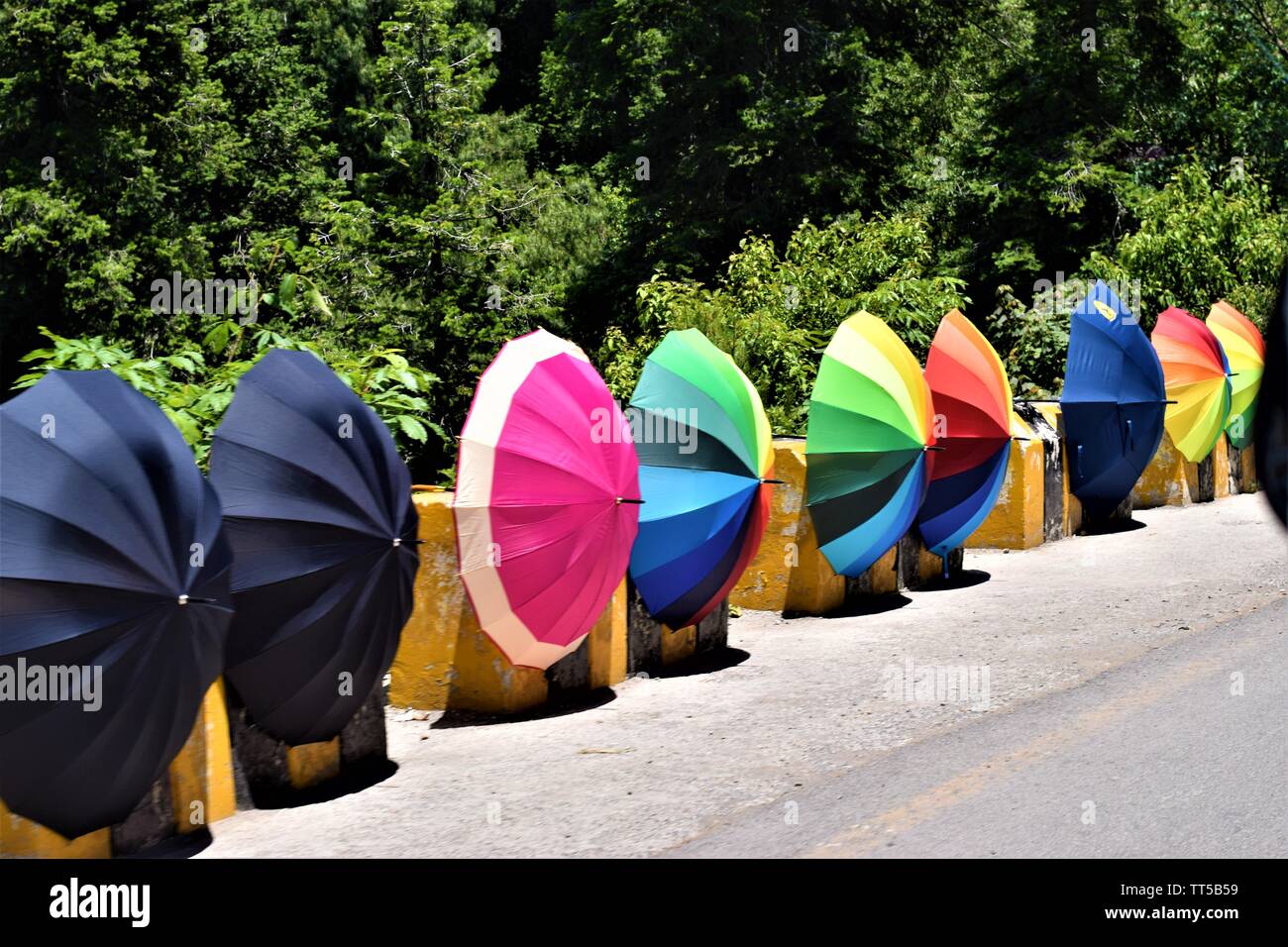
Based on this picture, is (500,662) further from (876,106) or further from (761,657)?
(876,106)

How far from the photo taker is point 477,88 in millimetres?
26578

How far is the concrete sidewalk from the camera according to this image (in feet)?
19.6

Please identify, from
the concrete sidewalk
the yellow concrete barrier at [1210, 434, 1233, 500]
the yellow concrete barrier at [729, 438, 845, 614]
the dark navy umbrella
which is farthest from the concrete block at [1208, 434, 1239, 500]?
the dark navy umbrella

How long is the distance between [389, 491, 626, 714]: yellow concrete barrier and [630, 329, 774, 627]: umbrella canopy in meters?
1.18

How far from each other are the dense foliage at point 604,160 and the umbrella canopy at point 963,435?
24.3ft

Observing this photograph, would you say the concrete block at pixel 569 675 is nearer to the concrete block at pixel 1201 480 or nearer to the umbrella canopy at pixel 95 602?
the umbrella canopy at pixel 95 602

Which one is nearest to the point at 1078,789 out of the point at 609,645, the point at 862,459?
the point at 609,645

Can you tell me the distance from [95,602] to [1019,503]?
399 inches

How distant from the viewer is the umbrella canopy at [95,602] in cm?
503

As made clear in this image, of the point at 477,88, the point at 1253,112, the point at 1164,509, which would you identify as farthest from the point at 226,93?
the point at 1164,509

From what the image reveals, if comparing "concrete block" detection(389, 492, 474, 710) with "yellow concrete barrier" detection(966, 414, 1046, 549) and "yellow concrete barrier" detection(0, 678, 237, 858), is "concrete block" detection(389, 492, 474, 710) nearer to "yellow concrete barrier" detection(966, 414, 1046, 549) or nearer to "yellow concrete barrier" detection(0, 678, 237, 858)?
"yellow concrete barrier" detection(0, 678, 237, 858)

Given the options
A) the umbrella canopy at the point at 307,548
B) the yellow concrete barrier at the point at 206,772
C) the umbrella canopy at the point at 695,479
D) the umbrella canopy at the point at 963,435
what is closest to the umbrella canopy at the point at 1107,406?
the umbrella canopy at the point at 963,435

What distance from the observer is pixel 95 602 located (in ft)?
17.0

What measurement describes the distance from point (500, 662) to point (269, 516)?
2.05m
